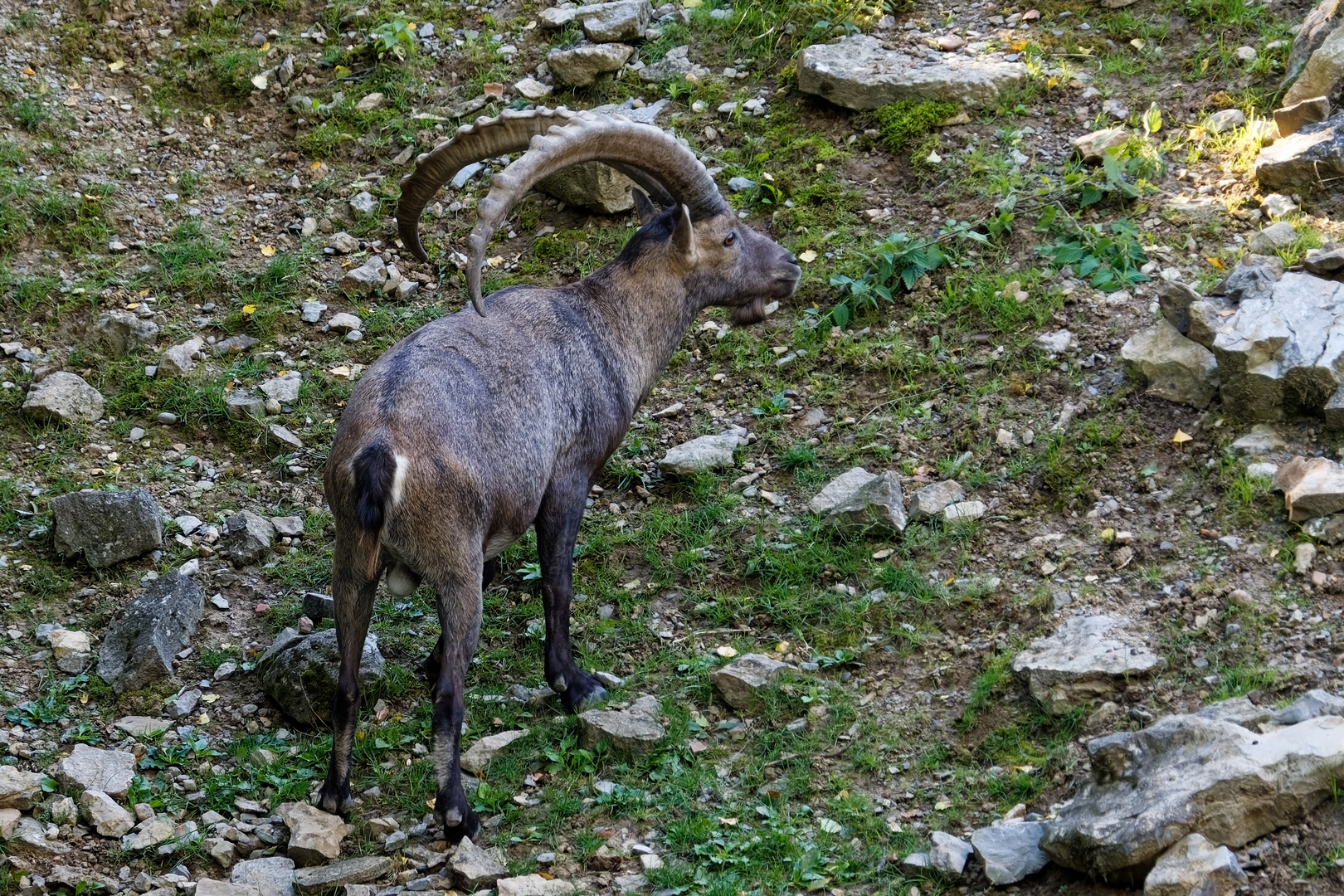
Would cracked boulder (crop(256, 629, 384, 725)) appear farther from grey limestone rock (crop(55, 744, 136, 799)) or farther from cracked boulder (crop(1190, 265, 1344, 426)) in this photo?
cracked boulder (crop(1190, 265, 1344, 426))

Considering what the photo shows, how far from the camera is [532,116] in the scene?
20.8ft

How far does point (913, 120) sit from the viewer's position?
922 centimetres

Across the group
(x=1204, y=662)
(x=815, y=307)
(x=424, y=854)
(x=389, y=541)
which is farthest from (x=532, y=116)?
(x=1204, y=662)

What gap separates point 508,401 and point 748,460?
209 cm

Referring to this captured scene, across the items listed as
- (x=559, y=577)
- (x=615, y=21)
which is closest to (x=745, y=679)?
(x=559, y=577)

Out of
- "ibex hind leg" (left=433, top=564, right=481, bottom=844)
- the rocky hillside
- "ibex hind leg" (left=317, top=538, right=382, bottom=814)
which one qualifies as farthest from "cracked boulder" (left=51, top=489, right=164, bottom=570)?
"ibex hind leg" (left=433, top=564, right=481, bottom=844)

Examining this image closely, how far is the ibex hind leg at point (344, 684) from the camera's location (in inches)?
222

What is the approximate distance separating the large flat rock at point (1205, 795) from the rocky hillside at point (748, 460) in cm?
2

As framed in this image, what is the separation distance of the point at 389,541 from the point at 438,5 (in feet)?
23.4

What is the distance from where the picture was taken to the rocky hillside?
5.32m

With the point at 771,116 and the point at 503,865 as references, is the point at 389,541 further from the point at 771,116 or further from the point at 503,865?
the point at 771,116

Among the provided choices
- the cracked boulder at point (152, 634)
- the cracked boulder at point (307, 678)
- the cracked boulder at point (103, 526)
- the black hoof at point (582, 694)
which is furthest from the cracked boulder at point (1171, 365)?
the cracked boulder at point (103, 526)

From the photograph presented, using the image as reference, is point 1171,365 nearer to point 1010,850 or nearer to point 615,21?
point 1010,850

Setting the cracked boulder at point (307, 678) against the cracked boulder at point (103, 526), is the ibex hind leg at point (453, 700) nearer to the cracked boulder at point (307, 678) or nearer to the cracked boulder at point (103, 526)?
the cracked boulder at point (307, 678)
